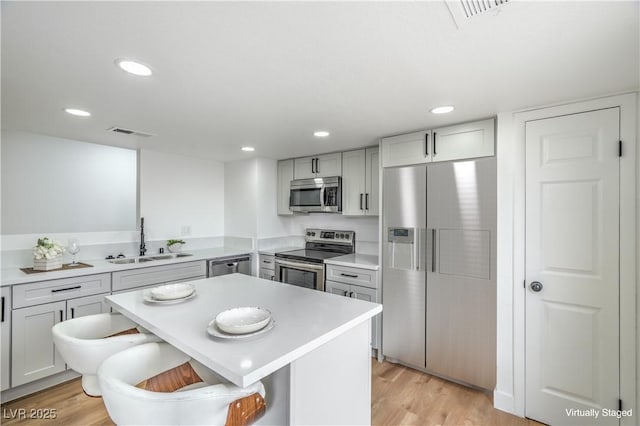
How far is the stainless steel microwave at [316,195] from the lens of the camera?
3.56 m

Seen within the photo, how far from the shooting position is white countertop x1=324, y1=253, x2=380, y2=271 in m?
2.95

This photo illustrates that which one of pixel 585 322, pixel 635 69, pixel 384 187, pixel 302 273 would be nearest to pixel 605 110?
pixel 635 69

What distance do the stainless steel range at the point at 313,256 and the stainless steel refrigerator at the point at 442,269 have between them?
0.81 m

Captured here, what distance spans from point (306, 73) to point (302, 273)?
2374mm

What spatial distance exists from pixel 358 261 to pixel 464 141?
1509 millimetres

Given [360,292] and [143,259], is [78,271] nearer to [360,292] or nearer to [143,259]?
[143,259]

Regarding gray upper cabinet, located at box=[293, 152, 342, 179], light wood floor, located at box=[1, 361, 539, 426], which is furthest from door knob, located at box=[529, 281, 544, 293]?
gray upper cabinet, located at box=[293, 152, 342, 179]

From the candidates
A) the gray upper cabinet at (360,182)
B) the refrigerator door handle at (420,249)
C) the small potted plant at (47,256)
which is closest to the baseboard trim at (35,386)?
the small potted plant at (47,256)

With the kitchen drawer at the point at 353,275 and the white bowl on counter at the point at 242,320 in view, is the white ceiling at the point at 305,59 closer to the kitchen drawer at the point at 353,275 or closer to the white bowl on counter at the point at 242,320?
the white bowl on counter at the point at 242,320

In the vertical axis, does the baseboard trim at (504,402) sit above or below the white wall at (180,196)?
below

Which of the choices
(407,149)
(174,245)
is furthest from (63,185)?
(407,149)

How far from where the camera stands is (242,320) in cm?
138

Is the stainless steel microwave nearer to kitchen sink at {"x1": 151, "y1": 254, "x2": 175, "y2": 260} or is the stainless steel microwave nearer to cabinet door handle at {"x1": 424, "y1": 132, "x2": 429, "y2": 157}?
cabinet door handle at {"x1": 424, "y1": 132, "x2": 429, "y2": 157}

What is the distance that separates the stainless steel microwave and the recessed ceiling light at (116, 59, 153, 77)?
2.30 metres
